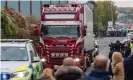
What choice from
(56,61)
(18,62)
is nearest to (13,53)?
(18,62)

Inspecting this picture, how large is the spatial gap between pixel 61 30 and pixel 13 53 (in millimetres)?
10690

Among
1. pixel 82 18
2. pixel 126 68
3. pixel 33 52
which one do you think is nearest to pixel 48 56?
pixel 82 18

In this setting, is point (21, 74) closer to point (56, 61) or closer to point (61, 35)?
point (61, 35)

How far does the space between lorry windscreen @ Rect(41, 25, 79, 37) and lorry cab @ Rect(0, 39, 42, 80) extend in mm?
9415

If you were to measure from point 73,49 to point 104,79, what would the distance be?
16.9 m

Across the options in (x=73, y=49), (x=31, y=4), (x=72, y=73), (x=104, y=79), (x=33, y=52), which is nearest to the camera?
(x=104, y=79)

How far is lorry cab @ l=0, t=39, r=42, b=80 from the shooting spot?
12688 mm

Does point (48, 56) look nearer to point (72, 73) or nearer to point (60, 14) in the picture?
point (60, 14)

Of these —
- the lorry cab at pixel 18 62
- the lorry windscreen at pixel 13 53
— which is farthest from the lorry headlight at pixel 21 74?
the lorry windscreen at pixel 13 53

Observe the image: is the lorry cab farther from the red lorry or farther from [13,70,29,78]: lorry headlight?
the red lorry

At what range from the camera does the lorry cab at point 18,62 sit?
1269 cm

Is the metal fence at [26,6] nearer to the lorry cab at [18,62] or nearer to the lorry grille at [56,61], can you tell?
the lorry grille at [56,61]

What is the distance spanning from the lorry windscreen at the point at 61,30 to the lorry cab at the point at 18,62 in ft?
30.9

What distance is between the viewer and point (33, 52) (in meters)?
15.3
